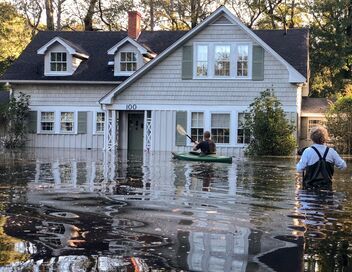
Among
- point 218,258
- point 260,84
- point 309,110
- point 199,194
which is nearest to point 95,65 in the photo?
point 260,84

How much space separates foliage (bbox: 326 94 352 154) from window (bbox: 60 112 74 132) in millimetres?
14407

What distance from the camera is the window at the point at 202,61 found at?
31.2m

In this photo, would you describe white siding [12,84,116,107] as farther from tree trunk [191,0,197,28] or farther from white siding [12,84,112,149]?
tree trunk [191,0,197,28]

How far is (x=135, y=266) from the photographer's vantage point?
5250 millimetres

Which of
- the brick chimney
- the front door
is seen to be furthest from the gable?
the brick chimney

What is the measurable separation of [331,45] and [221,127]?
20032mm

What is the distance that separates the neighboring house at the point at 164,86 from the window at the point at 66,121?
58 mm

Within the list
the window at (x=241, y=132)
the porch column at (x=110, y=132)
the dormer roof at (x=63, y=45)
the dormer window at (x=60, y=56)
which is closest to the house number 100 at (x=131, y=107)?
the porch column at (x=110, y=132)

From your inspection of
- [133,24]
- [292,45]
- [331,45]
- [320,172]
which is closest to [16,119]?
[133,24]

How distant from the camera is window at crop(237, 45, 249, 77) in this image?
101 ft

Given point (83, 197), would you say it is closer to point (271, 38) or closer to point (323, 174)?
point (323, 174)

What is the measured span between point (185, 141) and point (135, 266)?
26294mm

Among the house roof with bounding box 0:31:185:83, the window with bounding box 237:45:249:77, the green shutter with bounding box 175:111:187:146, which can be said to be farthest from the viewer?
the house roof with bounding box 0:31:185:83

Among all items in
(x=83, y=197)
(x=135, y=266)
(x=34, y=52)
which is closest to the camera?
(x=135, y=266)
